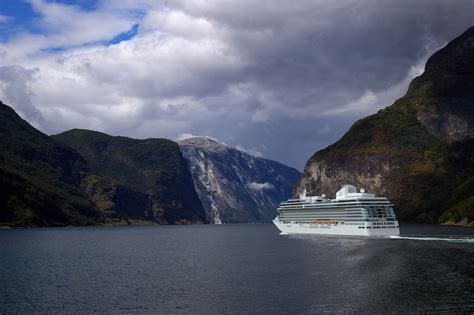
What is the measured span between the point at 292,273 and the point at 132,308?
37.7 meters

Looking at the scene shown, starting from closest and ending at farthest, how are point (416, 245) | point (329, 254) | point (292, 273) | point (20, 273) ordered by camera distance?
1. point (292, 273)
2. point (20, 273)
3. point (329, 254)
4. point (416, 245)

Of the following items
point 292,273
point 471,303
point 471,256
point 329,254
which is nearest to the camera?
point 471,303

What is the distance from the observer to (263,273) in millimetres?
100750

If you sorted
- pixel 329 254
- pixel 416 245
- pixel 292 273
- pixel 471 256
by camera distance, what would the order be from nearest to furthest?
pixel 292 273
pixel 471 256
pixel 329 254
pixel 416 245

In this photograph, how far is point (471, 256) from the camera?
114750 millimetres

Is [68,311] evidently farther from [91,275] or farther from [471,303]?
[471,303]

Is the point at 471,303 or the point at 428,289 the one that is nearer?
the point at 471,303

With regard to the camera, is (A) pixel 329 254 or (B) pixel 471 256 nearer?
(B) pixel 471 256

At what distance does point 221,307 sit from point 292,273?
31.9 meters

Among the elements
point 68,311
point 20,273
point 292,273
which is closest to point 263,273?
point 292,273

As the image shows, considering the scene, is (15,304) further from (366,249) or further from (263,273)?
(366,249)

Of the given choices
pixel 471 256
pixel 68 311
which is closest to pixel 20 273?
pixel 68 311

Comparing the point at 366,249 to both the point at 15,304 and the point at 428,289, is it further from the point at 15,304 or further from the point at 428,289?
the point at 15,304

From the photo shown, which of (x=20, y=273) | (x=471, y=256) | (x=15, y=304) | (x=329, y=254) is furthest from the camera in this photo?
(x=329, y=254)
